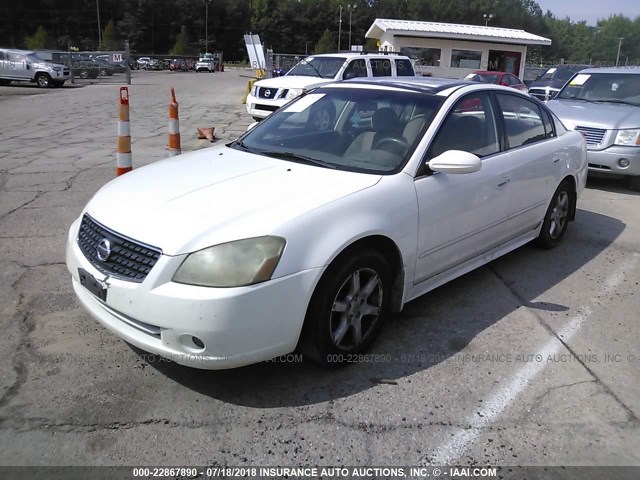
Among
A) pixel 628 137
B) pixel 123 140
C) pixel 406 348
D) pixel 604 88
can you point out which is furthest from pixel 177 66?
pixel 406 348

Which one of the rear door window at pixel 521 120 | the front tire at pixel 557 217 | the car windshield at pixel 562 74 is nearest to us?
the rear door window at pixel 521 120

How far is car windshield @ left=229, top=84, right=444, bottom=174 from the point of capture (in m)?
3.60

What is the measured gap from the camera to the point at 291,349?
285cm

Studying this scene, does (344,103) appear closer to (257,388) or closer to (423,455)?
(257,388)

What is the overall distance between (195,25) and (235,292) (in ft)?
393

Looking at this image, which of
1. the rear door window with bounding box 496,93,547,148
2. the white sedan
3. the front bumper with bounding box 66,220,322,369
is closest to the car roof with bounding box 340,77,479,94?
the white sedan

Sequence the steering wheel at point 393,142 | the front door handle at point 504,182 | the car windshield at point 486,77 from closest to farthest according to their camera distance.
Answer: the steering wheel at point 393,142, the front door handle at point 504,182, the car windshield at point 486,77

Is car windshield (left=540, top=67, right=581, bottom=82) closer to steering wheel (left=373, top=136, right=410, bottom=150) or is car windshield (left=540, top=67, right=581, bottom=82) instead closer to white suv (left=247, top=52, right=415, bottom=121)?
white suv (left=247, top=52, right=415, bottom=121)

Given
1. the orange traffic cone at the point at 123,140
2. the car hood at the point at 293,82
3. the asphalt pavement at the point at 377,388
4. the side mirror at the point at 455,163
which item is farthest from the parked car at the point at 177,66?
the side mirror at the point at 455,163

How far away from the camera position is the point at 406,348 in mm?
3469

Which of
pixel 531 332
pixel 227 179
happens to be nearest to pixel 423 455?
pixel 531 332

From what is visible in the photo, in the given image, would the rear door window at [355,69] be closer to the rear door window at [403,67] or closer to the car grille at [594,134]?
the rear door window at [403,67]

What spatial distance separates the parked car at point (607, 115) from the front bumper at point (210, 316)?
585 cm

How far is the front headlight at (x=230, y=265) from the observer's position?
262 cm
